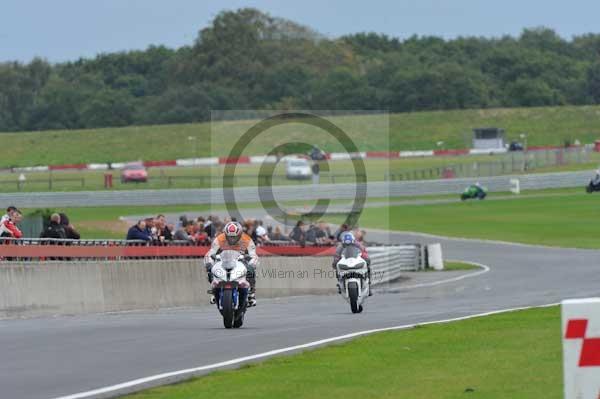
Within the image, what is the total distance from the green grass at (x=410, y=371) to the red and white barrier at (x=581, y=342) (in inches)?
92.6

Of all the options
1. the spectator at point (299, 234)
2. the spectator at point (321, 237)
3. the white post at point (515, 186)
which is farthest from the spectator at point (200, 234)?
the white post at point (515, 186)

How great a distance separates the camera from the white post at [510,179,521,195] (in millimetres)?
74500

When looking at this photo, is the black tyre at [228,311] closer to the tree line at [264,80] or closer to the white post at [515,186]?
the white post at [515,186]

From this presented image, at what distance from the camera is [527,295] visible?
27.5m

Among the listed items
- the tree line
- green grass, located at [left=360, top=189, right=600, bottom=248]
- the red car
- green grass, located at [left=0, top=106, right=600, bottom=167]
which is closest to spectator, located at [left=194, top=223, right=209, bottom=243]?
green grass, located at [left=360, top=189, right=600, bottom=248]

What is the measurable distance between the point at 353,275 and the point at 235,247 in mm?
4267

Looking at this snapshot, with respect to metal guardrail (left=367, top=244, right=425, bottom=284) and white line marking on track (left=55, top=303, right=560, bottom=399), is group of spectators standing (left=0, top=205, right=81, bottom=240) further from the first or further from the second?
metal guardrail (left=367, top=244, right=425, bottom=284)

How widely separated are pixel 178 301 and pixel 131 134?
89889 mm

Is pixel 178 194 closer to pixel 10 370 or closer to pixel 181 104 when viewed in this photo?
pixel 10 370

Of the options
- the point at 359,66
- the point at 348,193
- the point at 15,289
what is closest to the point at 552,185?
the point at 348,193

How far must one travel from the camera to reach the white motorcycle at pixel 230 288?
18156mm

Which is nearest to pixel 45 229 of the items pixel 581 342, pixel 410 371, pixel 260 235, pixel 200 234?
pixel 200 234

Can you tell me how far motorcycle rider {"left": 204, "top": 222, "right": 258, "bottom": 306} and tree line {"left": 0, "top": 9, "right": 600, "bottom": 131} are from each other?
111m

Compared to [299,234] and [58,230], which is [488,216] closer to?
[299,234]
